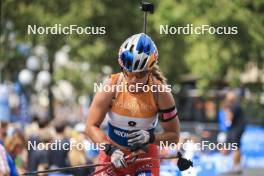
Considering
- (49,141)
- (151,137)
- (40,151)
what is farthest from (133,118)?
(40,151)

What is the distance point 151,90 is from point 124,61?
446 millimetres

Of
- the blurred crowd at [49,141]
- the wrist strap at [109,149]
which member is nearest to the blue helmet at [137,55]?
the wrist strap at [109,149]

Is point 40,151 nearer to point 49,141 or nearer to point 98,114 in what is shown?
point 49,141

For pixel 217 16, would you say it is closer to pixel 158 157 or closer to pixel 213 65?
pixel 213 65

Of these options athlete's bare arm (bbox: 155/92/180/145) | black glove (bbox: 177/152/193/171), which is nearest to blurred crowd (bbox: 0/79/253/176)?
athlete's bare arm (bbox: 155/92/180/145)

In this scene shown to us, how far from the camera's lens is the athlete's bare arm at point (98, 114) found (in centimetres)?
782

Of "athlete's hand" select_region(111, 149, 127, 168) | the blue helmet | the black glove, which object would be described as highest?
the blue helmet

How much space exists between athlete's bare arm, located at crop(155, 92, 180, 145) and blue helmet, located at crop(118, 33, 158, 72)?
37 centimetres

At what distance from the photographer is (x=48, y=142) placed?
13.2 m

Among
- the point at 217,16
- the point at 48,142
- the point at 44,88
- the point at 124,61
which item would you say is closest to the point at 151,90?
the point at 124,61

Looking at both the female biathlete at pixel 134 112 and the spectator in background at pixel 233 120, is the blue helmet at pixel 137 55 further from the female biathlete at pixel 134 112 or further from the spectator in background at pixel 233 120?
the spectator in background at pixel 233 120

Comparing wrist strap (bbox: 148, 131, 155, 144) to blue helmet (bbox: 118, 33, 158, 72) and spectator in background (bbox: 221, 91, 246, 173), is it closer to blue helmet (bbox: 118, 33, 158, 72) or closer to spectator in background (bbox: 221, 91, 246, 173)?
blue helmet (bbox: 118, 33, 158, 72)

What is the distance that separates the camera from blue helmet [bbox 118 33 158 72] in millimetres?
7617

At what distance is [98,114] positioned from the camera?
7879 mm
